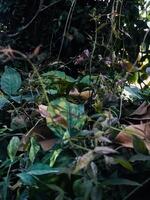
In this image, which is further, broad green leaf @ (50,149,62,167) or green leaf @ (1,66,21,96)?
green leaf @ (1,66,21,96)

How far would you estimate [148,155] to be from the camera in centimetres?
82

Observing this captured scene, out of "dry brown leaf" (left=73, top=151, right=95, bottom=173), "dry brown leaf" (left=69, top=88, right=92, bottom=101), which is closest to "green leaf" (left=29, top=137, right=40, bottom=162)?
"dry brown leaf" (left=73, top=151, right=95, bottom=173)

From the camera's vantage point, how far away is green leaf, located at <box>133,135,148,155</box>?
0.81 m

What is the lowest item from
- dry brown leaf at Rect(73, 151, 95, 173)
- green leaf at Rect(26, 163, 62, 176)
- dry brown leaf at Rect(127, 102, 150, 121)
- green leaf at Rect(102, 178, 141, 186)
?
green leaf at Rect(102, 178, 141, 186)

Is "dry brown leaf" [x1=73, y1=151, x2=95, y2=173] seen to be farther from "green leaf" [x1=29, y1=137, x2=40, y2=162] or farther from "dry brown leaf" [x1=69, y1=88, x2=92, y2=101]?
"dry brown leaf" [x1=69, y1=88, x2=92, y2=101]

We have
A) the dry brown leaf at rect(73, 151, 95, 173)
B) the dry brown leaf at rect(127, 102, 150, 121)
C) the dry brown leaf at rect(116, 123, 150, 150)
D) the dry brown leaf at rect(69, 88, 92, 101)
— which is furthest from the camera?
the dry brown leaf at rect(69, 88, 92, 101)

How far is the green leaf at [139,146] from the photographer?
814 mm

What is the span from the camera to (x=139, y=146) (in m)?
0.82

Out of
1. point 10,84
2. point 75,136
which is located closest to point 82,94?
point 10,84

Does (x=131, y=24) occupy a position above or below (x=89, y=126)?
above

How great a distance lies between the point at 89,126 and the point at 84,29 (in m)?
1.43

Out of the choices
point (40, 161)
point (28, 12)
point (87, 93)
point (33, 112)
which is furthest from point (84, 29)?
point (40, 161)

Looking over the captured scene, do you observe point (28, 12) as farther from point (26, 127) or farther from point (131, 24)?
point (26, 127)

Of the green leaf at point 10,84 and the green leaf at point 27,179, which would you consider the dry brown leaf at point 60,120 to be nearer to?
the green leaf at point 27,179
